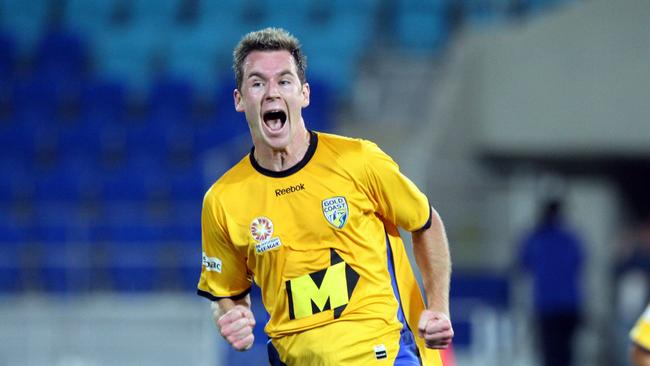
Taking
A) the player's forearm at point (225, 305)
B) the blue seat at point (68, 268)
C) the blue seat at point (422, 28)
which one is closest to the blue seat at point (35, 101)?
the blue seat at point (68, 268)

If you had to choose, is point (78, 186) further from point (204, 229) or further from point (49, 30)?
point (204, 229)

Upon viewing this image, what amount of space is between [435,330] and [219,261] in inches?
31.8

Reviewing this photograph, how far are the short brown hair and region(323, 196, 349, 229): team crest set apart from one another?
1.38ft

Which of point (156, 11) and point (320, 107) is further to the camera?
point (156, 11)

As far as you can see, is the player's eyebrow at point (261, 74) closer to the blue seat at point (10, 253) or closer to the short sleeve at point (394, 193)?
the short sleeve at point (394, 193)

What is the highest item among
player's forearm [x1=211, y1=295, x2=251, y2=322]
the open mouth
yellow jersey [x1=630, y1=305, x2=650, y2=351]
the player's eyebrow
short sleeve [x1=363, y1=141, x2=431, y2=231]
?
the player's eyebrow

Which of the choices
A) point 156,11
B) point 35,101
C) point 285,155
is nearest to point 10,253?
point 35,101

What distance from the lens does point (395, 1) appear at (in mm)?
14281

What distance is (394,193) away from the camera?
13.0 feet

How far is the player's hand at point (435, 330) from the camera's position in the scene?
12.3ft

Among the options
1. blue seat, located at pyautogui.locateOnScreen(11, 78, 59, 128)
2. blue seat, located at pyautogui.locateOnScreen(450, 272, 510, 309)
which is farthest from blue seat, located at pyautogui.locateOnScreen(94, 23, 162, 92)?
blue seat, located at pyautogui.locateOnScreen(450, 272, 510, 309)

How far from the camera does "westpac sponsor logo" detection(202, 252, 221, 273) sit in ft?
13.4

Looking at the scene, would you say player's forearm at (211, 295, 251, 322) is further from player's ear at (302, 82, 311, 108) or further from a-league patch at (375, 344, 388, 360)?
player's ear at (302, 82, 311, 108)

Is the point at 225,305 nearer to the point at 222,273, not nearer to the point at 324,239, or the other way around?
the point at 222,273
